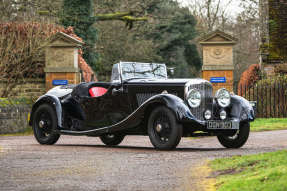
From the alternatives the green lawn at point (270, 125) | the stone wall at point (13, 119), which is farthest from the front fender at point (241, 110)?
the stone wall at point (13, 119)

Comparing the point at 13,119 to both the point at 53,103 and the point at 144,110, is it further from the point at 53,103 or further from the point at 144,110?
the point at 144,110

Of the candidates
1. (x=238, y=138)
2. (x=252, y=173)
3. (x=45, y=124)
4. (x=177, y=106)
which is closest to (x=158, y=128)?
(x=177, y=106)

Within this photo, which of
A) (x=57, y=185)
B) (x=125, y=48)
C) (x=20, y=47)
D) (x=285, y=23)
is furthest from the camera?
(x=125, y=48)

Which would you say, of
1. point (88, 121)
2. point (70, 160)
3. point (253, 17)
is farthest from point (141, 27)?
point (70, 160)

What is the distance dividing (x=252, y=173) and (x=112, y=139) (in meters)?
6.32

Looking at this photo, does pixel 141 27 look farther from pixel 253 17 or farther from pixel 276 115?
pixel 276 115

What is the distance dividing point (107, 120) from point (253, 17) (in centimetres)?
2439

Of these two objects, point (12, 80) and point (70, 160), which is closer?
point (70, 160)

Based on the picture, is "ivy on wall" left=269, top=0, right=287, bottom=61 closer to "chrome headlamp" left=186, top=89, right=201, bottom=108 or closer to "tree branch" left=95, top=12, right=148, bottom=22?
"tree branch" left=95, top=12, right=148, bottom=22

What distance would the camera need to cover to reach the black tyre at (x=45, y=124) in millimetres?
12023

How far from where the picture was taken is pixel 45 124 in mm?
12156

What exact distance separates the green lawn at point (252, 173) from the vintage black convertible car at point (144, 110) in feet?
6.82

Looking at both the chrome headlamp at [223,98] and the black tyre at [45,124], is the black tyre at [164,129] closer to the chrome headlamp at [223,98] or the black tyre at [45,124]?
the chrome headlamp at [223,98]

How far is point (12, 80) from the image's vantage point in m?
18.5
